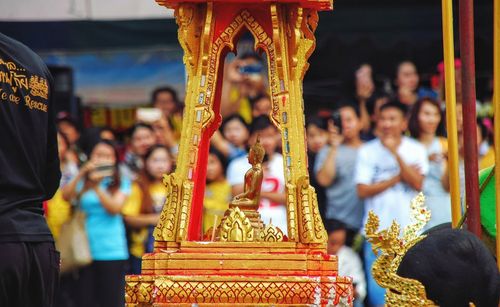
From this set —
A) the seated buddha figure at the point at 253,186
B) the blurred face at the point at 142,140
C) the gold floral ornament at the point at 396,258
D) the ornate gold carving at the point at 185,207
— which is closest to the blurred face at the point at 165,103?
the blurred face at the point at 142,140

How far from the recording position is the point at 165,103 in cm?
1273

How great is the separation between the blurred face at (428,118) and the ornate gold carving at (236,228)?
17.8ft

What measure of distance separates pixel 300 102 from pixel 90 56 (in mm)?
7580

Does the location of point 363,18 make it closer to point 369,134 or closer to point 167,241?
point 369,134

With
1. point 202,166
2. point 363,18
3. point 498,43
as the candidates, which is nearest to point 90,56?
point 363,18

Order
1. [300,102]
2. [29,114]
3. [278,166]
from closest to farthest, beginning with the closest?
[29,114] → [300,102] → [278,166]

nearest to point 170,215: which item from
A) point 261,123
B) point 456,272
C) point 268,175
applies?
point 456,272

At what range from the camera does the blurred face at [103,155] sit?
11.5 m

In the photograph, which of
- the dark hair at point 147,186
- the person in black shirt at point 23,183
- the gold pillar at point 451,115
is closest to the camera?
the gold pillar at point 451,115

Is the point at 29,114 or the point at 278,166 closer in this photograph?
the point at 29,114

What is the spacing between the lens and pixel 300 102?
648cm

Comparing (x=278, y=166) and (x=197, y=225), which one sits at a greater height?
(x=278, y=166)

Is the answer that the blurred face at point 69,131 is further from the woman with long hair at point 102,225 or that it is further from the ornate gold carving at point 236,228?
the ornate gold carving at point 236,228

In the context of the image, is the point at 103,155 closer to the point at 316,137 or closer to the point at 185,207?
the point at 316,137
